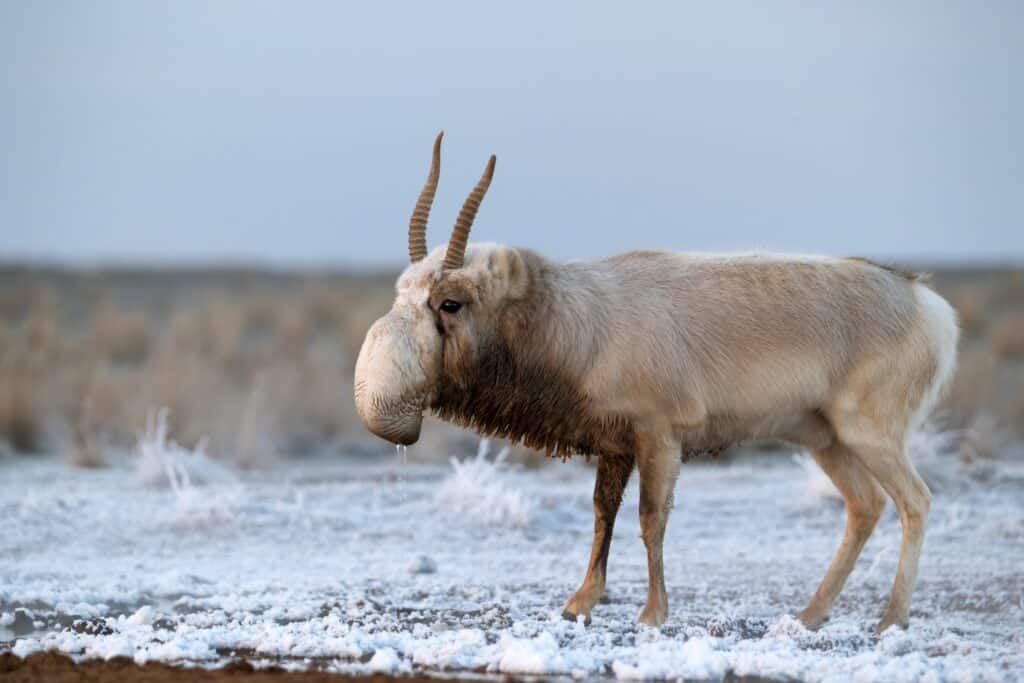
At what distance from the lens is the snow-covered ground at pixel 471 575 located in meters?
6.67

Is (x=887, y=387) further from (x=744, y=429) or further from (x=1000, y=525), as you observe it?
(x=1000, y=525)

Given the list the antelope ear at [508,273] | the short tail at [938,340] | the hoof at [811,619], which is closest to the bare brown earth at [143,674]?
the hoof at [811,619]

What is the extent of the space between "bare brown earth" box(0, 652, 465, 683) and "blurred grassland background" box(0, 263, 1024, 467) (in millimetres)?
7713

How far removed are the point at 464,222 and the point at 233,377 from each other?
15.2m

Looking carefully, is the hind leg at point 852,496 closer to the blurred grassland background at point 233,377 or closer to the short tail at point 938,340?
the short tail at point 938,340

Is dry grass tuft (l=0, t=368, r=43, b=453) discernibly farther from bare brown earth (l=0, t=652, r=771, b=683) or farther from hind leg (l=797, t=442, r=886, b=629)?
hind leg (l=797, t=442, r=886, b=629)

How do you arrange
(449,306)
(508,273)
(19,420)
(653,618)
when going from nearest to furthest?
A: 1. (449,306)
2. (508,273)
3. (653,618)
4. (19,420)

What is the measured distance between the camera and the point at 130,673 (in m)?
6.12

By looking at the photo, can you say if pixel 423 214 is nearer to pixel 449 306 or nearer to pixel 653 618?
pixel 449 306

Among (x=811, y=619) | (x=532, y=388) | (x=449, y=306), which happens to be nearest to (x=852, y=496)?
(x=811, y=619)

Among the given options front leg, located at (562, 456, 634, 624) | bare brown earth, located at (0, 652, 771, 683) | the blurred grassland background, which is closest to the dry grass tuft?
the blurred grassland background

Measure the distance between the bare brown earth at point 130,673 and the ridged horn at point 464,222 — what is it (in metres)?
2.17

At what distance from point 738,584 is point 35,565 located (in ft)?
15.6

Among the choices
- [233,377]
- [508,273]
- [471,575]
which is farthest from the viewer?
[233,377]
